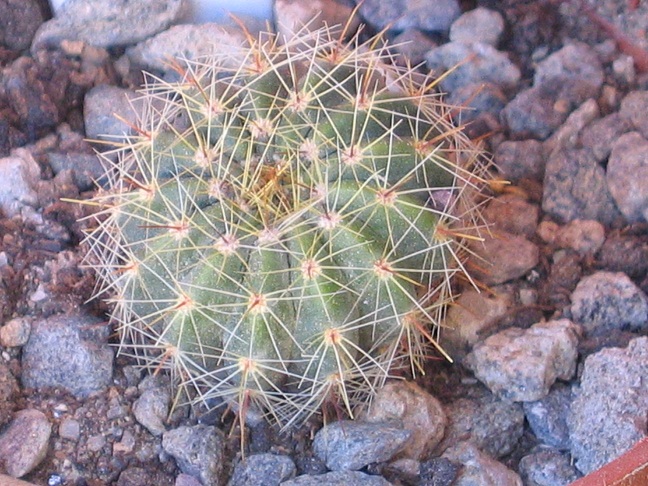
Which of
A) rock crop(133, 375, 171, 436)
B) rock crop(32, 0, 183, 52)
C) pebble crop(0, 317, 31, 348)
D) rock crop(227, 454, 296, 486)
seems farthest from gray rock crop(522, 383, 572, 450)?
rock crop(32, 0, 183, 52)

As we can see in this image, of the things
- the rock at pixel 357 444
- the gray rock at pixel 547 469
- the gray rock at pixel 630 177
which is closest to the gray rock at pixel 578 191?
the gray rock at pixel 630 177

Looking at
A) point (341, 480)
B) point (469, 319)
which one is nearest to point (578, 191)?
point (469, 319)

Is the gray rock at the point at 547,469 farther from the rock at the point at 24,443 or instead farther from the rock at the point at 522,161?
the rock at the point at 24,443

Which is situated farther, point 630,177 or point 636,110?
point 636,110

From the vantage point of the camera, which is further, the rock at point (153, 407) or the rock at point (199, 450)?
the rock at point (153, 407)

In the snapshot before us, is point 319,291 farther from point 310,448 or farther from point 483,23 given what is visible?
point 483,23

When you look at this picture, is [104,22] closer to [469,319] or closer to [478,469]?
[469,319]

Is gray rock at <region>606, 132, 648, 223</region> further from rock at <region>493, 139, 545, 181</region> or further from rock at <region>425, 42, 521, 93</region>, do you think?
rock at <region>425, 42, 521, 93</region>
